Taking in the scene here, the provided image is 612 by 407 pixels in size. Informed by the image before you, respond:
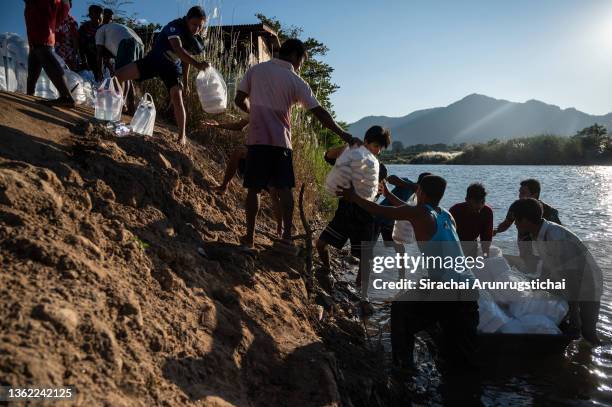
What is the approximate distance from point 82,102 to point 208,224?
2669 millimetres

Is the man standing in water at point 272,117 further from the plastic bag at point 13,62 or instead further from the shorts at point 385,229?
the plastic bag at point 13,62

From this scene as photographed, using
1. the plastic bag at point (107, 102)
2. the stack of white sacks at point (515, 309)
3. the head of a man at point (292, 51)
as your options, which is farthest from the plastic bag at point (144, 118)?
the stack of white sacks at point (515, 309)

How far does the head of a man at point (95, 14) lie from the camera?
587 centimetres

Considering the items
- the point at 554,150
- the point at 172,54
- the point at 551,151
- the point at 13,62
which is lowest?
the point at 172,54

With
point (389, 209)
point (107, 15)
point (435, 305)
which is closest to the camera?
point (435, 305)

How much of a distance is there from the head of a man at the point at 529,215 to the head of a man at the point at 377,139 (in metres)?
1.32

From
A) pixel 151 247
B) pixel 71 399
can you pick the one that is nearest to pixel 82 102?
pixel 151 247

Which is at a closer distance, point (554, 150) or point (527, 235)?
point (527, 235)

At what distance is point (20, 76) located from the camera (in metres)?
5.33

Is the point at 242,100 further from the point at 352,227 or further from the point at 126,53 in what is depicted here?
the point at 126,53

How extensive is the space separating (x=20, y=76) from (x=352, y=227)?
4463mm

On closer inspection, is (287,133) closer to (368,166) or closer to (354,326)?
(368,166)

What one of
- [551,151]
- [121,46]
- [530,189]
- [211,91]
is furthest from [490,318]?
[551,151]

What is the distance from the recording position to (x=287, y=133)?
11.7ft
